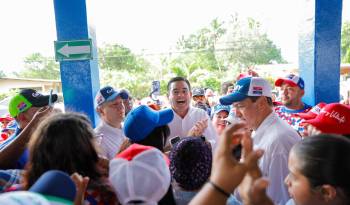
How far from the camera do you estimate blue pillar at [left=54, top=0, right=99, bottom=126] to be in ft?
13.4

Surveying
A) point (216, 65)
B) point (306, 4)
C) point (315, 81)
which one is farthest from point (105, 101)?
point (216, 65)

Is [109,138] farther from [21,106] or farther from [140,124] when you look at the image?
[140,124]

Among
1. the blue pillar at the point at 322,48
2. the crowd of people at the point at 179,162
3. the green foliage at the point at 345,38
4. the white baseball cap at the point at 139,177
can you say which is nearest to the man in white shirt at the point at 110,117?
the crowd of people at the point at 179,162

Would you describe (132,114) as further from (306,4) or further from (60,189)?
(306,4)

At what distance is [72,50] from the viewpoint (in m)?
3.88

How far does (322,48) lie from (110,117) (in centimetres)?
276

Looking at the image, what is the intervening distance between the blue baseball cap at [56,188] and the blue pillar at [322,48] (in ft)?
12.7

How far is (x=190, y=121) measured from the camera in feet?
11.8

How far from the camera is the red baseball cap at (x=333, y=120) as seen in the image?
2.00 m

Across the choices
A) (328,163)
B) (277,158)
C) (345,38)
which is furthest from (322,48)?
(345,38)

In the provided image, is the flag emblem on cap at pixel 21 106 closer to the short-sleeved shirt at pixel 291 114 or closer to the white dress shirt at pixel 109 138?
the white dress shirt at pixel 109 138

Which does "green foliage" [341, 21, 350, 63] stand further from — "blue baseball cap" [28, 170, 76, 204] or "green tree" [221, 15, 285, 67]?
"blue baseball cap" [28, 170, 76, 204]

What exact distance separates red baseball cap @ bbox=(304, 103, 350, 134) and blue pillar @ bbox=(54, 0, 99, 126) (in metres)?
3.00

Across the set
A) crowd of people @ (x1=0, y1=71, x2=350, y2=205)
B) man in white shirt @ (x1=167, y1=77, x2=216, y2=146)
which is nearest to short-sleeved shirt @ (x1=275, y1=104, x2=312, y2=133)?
man in white shirt @ (x1=167, y1=77, x2=216, y2=146)
